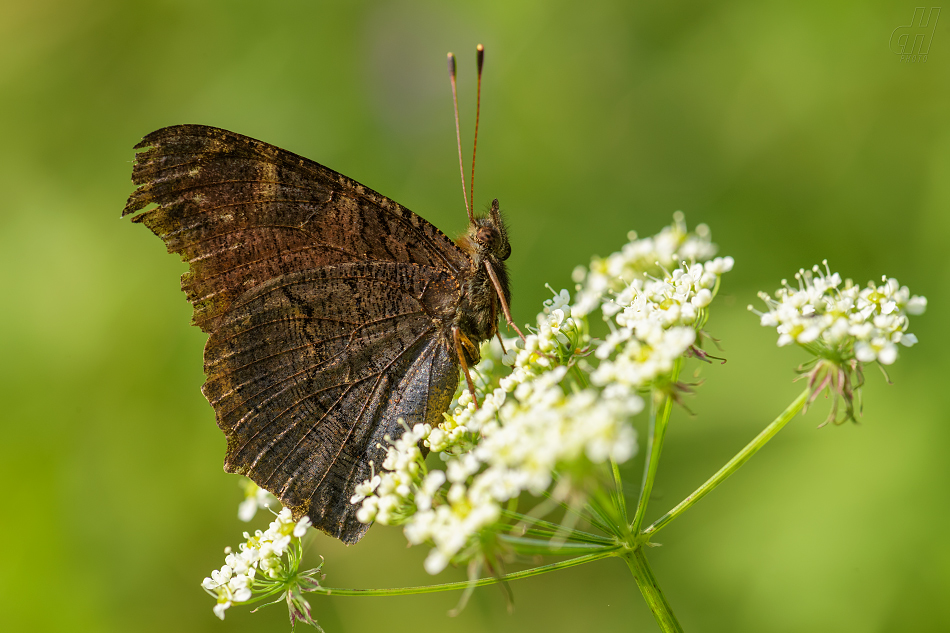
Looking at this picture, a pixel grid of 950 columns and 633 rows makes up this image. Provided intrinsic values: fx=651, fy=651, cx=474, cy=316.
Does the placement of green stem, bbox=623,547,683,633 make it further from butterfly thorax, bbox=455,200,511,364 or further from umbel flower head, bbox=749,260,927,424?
butterfly thorax, bbox=455,200,511,364

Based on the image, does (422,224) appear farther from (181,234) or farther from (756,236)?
(756,236)

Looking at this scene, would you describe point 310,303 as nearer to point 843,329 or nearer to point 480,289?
point 480,289

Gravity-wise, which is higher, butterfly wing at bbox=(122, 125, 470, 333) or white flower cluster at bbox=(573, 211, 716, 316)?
butterfly wing at bbox=(122, 125, 470, 333)

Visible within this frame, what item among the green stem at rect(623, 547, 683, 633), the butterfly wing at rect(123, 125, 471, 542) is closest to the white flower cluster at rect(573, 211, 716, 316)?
the butterfly wing at rect(123, 125, 471, 542)

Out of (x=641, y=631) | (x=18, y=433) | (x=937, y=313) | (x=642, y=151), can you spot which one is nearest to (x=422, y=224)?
(x=642, y=151)

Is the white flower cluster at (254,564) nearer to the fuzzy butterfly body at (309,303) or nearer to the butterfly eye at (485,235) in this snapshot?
the fuzzy butterfly body at (309,303)

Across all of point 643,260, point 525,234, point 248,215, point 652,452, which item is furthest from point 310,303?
point 525,234
